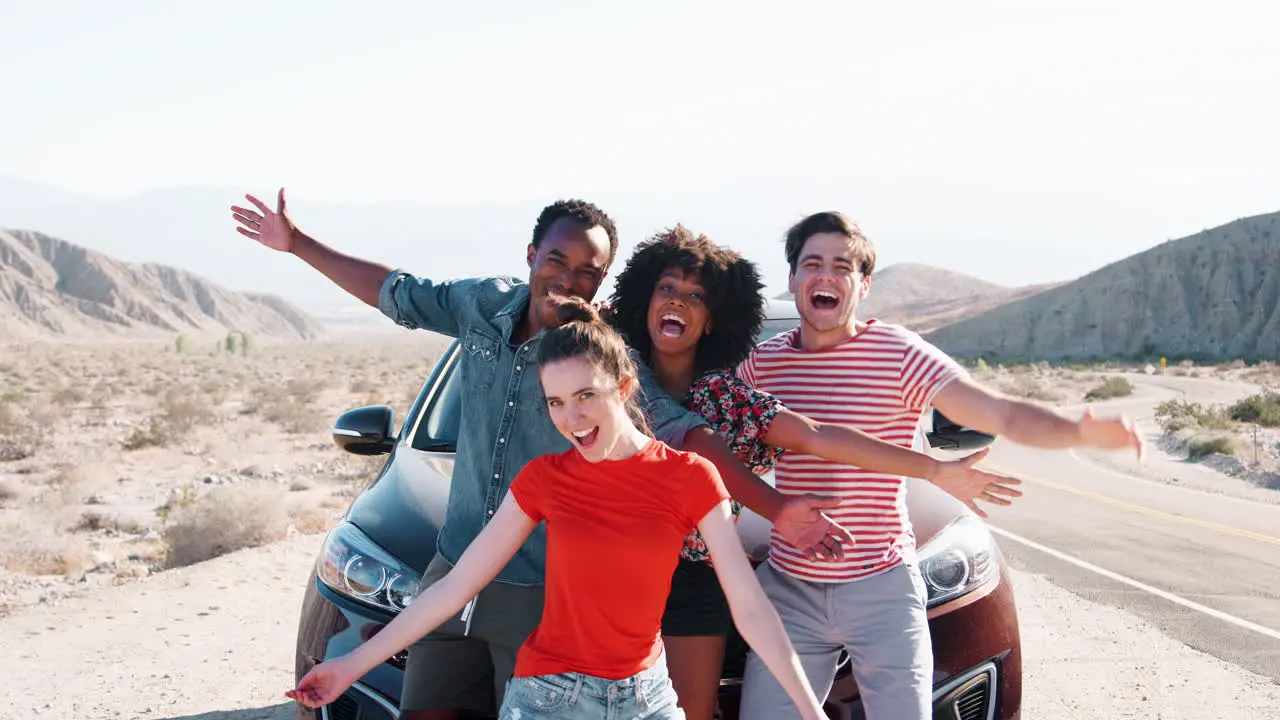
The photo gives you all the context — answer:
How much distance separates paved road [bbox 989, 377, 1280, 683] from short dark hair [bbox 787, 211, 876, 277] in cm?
413

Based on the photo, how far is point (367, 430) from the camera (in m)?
4.91

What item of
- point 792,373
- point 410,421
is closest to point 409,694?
point 792,373

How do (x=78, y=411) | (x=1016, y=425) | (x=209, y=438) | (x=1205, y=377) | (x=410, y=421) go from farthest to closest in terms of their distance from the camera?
1. (x=1205, y=377)
2. (x=78, y=411)
3. (x=209, y=438)
4. (x=410, y=421)
5. (x=1016, y=425)

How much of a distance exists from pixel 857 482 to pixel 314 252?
6.06 ft

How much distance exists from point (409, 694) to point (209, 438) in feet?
55.5

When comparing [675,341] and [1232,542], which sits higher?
[675,341]

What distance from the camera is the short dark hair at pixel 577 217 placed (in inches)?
129

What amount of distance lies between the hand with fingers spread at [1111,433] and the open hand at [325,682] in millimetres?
1733

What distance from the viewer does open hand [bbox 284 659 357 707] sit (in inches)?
101

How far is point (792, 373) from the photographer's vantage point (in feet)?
10.6

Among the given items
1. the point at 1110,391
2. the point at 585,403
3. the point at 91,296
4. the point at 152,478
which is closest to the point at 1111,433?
the point at 585,403

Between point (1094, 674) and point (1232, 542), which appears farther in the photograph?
point (1232, 542)

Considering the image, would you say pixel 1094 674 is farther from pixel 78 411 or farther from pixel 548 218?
pixel 78 411

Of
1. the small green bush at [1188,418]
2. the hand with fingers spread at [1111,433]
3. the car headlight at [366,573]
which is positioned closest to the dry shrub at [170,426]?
the car headlight at [366,573]
